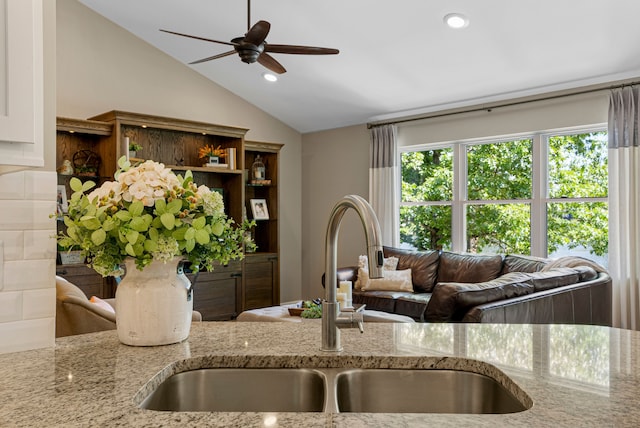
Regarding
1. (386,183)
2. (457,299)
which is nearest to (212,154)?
(386,183)

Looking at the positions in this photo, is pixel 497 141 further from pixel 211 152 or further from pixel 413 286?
pixel 211 152

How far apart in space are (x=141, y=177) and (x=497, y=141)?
5190mm

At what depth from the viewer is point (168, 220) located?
127cm

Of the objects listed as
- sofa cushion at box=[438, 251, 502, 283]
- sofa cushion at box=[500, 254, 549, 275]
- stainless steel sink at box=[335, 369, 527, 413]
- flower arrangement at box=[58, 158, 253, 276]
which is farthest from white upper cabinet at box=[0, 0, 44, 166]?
sofa cushion at box=[438, 251, 502, 283]

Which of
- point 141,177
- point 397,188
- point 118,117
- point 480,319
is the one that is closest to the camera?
point 141,177

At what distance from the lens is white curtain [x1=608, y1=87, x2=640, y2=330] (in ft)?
15.5

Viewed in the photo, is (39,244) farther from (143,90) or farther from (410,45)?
(143,90)

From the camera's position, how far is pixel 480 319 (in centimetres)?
289

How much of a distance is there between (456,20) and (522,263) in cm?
231

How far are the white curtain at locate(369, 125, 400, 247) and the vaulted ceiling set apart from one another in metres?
0.33

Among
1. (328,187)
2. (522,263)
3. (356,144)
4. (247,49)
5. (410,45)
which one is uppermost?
(410,45)

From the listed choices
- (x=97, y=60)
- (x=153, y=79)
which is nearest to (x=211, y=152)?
(x=153, y=79)

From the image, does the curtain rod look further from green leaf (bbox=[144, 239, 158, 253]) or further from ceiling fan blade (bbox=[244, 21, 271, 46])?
green leaf (bbox=[144, 239, 158, 253])

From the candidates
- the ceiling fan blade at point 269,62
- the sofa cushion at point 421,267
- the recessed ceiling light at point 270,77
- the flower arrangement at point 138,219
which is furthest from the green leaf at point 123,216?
the recessed ceiling light at point 270,77
